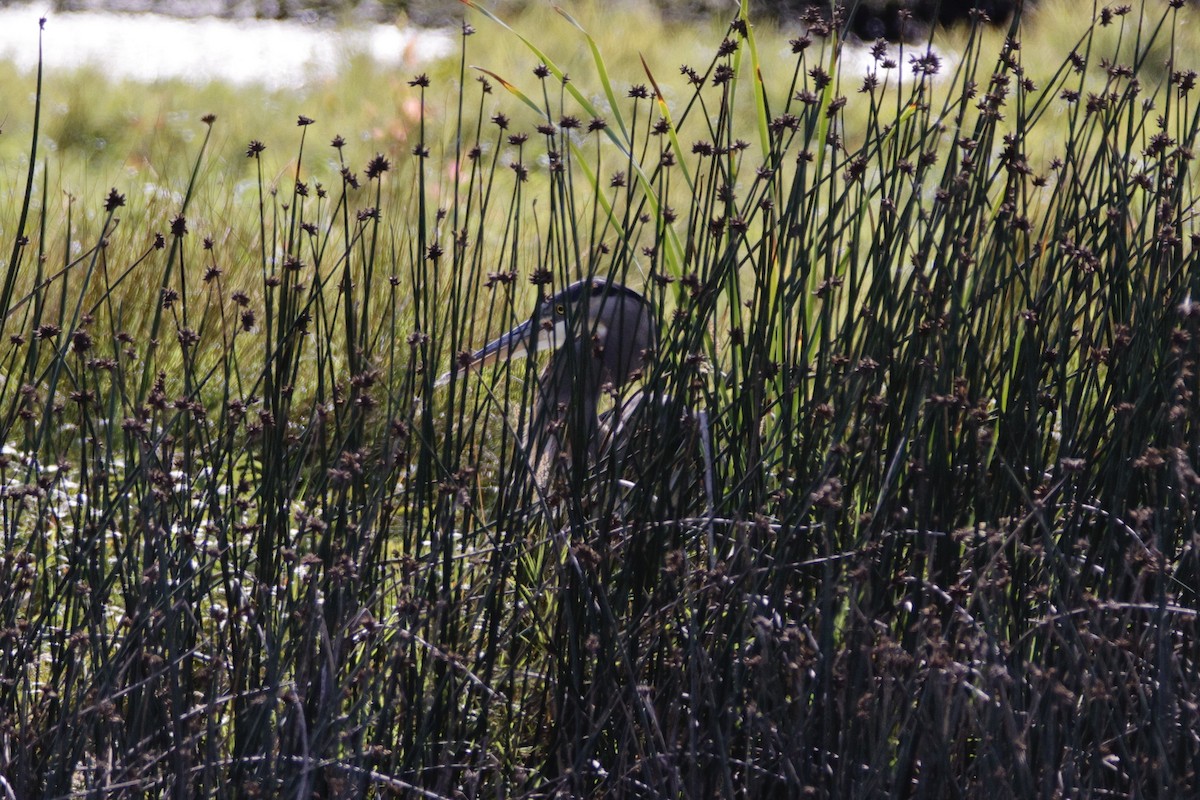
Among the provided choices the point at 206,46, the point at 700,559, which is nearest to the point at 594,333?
the point at 700,559

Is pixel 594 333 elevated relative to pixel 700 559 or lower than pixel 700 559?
elevated

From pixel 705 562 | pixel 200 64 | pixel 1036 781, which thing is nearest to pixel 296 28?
pixel 200 64

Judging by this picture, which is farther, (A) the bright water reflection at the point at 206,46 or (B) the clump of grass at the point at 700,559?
(A) the bright water reflection at the point at 206,46

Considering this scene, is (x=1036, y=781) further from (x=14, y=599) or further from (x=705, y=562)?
(x=14, y=599)

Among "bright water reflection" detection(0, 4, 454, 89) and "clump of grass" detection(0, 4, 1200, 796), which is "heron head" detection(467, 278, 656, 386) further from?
"bright water reflection" detection(0, 4, 454, 89)

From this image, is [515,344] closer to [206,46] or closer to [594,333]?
[594,333]

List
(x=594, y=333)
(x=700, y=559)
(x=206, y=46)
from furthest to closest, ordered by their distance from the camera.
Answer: (x=206, y=46), (x=700, y=559), (x=594, y=333)

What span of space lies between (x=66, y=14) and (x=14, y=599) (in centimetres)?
712

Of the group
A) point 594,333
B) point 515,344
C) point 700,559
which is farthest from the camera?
point 515,344

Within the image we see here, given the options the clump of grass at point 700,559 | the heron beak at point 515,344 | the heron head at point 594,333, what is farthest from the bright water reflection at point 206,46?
the clump of grass at point 700,559

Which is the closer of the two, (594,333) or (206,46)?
(594,333)

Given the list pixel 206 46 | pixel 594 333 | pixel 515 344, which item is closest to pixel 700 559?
pixel 594 333

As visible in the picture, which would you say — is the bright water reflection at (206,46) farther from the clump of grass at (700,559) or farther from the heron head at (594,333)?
the clump of grass at (700,559)

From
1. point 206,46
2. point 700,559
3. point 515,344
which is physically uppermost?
point 206,46
